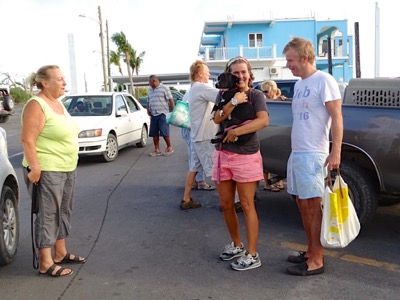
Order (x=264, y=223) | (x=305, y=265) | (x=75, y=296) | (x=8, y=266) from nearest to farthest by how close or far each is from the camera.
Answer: (x=75, y=296) < (x=305, y=265) < (x=8, y=266) < (x=264, y=223)

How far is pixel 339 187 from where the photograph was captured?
356cm

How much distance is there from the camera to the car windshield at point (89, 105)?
34.9ft

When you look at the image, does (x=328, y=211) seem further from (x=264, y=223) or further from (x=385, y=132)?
(x=264, y=223)

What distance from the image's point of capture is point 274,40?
4000 cm

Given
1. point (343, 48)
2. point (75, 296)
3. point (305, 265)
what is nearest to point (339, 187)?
point (305, 265)

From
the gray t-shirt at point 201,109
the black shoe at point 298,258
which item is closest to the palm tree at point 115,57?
the gray t-shirt at point 201,109

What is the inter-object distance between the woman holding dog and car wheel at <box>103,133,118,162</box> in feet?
21.2

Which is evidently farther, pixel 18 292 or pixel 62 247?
pixel 62 247

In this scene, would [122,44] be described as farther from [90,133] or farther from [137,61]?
[90,133]

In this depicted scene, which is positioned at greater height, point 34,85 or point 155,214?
point 34,85

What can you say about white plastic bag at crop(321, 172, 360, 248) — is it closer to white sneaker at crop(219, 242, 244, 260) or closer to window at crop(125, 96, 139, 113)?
white sneaker at crop(219, 242, 244, 260)

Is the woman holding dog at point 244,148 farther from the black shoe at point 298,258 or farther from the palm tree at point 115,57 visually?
the palm tree at point 115,57

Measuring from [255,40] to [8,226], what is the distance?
125 feet

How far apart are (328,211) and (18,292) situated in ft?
8.35
